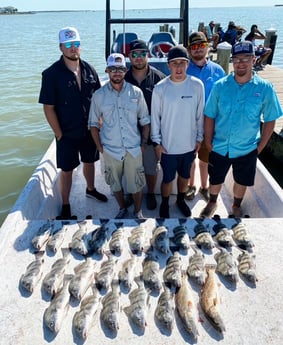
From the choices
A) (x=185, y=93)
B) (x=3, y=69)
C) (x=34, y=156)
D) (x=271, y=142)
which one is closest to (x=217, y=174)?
(x=185, y=93)

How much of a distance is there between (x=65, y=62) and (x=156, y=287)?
8.30ft

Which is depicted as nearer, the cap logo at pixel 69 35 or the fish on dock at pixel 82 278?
the fish on dock at pixel 82 278

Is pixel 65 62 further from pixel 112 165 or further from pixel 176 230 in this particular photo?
pixel 176 230

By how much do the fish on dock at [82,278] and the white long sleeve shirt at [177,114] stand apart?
5.00ft

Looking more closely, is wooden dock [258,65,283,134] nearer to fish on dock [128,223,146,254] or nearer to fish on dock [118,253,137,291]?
fish on dock [128,223,146,254]

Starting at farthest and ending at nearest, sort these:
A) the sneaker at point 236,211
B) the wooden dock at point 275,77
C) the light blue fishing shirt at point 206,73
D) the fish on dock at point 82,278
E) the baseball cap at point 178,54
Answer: the wooden dock at point 275,77 → the sneaker at point 236,211 → the light blue fishing shirt at point 206,73 → the baseball cap at point 178,54 → the fish on dock at point 82,278

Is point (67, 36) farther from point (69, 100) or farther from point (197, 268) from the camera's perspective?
point (197, 268)

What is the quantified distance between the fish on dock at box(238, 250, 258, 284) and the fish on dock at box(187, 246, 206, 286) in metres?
0.33

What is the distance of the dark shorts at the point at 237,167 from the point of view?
3.85m

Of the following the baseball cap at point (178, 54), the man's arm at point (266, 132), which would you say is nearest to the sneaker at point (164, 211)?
the man's arm at point (266, 132)

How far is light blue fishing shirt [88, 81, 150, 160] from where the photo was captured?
3.65 meters

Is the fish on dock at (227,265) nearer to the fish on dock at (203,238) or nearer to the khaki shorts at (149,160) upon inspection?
the fish on dock at (203,238)

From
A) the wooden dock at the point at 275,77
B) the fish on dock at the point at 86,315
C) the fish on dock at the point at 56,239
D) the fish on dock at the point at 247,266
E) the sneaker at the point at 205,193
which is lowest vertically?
the sneaker at the point at 205,193

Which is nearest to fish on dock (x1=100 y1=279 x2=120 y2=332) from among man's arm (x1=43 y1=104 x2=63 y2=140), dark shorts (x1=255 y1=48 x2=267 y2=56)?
man's arm (x1=43 y1=104 x2=63 y2=140)
